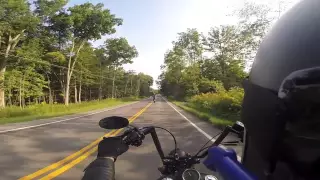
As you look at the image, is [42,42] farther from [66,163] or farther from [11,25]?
[66,163]

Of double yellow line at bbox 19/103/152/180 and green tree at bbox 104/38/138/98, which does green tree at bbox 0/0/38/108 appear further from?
green tree at bbox 104/38/138/98

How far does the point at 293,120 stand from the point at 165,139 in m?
10.2

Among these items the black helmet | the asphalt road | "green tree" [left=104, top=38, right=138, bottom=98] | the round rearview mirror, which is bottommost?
the asphalt road

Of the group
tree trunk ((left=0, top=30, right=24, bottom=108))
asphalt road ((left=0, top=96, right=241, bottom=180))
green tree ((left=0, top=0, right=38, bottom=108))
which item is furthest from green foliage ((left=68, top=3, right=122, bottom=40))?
asphalt road ((left=0, top=96, right=241, bottom=180))

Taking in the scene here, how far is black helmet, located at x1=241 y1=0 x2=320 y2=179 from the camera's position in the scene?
3.16 ft

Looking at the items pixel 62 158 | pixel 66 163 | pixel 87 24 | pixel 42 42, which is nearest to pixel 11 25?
pixel 42 42

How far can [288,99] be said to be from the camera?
0.98m

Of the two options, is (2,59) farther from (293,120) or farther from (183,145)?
(293,120)

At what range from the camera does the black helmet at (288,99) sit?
96 centimetres

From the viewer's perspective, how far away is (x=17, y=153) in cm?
829

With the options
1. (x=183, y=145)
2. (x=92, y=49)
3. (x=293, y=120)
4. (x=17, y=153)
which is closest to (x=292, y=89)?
(x=293, y=120)

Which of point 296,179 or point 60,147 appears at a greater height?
point 296,179

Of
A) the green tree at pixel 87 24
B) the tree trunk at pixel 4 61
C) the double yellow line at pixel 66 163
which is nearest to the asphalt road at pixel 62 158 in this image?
the double yellow line at pixel 66 163

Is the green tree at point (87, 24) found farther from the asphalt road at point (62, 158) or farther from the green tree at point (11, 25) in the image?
the asphalt road at point (62, 158)
